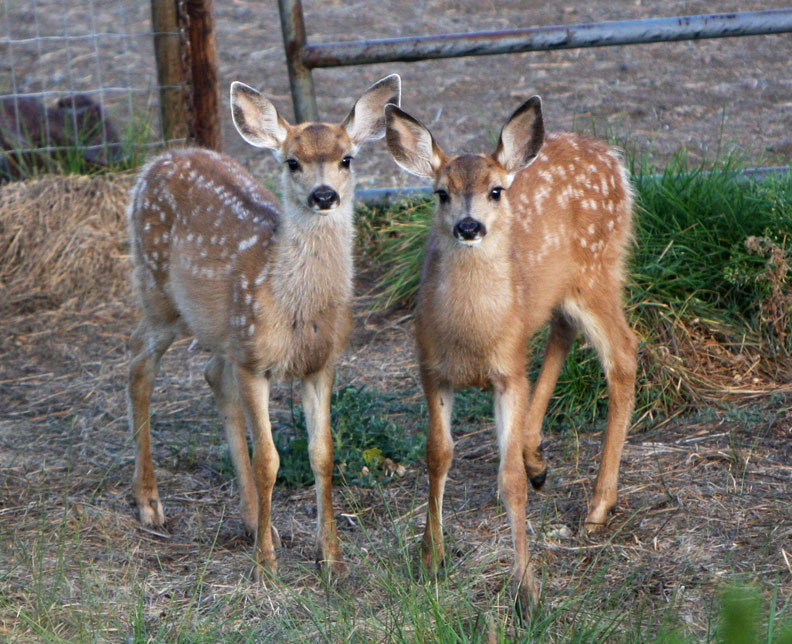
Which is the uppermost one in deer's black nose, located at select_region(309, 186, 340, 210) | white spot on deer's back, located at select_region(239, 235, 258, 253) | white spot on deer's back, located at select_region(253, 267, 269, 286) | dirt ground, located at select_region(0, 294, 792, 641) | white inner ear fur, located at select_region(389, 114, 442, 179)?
white inner ear fur, located at select_region(389, 114, 442, 179)

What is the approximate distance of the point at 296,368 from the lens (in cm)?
389

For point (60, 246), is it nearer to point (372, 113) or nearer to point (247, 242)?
point (247, 242)

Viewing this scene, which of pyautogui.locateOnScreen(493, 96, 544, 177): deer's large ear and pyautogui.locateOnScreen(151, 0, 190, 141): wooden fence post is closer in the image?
pyautogui.locateOnScreen(493, 96, 544, 177): deer's large ear

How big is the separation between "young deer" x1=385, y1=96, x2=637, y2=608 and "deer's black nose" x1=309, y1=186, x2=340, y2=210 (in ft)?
1.05

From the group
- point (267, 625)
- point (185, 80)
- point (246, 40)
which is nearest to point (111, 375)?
point (185, 80)

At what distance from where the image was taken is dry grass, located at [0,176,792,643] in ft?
10.3

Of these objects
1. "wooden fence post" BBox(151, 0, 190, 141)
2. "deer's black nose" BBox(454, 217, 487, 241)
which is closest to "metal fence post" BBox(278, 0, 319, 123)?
"wooden fence post" BBox(151, 0, 190, 141)

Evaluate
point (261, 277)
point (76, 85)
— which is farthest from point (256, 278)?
point (76, 85)

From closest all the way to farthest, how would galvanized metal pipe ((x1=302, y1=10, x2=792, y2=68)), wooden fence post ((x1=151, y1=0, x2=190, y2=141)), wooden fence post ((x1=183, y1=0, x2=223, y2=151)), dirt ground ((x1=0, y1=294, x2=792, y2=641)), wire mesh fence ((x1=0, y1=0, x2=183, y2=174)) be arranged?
dirt ground ((x1=0, y1=294, x2=792, y2=641)) → galvanized metal pipe ((x1=302, y1=10, x2=792, y2=68)) → wooden fence post ((x1=183, y1=0, x2=223, y2=151)) → wooden fence post ((x1=151, y1=0, x2=190, y2=141)) → wire mesh fence ((x1=0, y1=0, x2=183, y2=174))

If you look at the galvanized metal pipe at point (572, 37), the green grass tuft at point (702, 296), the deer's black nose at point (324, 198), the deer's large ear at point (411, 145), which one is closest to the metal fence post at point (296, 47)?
the galvanized metal pipe at point (572, 37)

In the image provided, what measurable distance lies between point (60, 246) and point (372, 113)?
3057 millimetres

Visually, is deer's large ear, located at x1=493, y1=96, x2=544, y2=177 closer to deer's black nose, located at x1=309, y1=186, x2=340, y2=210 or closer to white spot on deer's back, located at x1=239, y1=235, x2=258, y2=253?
deer's black nose, located at x1=309, y1=186, x2=340, y2=210

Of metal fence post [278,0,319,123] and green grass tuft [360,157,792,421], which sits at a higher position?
metal fence post [278,0,319,123]

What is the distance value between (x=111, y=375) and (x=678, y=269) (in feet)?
9.81
